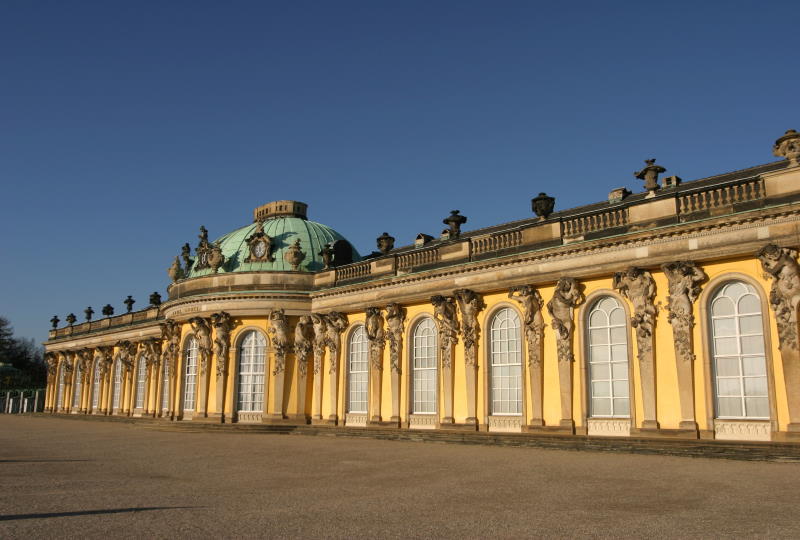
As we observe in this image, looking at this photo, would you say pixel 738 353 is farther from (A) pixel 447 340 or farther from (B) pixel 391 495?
(B) pixel 391 495

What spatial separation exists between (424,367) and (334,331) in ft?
19.2

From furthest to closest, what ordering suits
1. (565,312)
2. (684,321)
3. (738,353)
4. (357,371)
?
(357,371) < (565,312) < (684,321) < (738,353)

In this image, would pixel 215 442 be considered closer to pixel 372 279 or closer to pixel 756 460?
pixel 372 279

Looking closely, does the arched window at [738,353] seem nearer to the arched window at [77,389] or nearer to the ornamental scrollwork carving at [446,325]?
the ornamental scrollwork carving at [446,325]

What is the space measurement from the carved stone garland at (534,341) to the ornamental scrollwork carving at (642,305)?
359cm

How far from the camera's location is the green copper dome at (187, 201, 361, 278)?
124ft

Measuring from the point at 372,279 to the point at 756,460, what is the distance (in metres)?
18.4

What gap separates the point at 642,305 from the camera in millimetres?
22812

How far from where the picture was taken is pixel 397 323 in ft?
101

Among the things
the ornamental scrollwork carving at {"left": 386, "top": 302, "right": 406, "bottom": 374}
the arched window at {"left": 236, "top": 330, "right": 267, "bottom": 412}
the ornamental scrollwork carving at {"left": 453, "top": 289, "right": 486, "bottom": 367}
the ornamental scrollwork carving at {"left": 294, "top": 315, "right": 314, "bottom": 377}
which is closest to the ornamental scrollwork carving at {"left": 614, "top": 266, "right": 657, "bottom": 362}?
the ornamental scrollwork carving at {"left": 453, "top": 289, "right": 486, "bottom": 367}

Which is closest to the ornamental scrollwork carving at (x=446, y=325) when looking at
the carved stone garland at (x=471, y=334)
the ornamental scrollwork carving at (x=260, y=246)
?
the carved stone garland at (x=471, y=334)

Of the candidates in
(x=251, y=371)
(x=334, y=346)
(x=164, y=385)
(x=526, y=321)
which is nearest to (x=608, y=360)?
(x=526, y=321)

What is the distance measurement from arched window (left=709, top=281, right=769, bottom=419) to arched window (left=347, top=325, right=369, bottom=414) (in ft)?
51.9

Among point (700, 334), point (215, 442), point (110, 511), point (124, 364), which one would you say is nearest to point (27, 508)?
point (110, 511)
